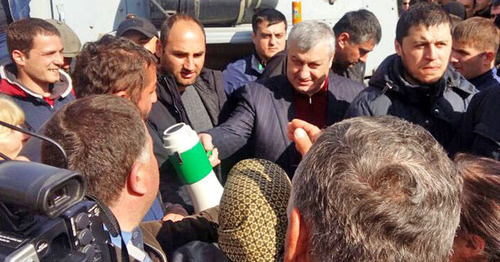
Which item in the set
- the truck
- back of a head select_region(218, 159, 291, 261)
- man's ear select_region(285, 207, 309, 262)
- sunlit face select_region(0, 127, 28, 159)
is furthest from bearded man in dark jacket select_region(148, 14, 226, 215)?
Answer: man's ear select_region(285, 207, 309, 262)

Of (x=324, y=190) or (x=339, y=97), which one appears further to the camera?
(x=339, y=97)

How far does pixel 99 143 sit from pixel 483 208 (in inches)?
37.4

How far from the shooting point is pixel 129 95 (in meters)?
2.07

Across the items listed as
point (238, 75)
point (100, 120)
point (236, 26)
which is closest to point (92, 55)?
point (100, 120)

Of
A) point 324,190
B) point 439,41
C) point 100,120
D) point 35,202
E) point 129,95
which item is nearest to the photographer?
point 35,202

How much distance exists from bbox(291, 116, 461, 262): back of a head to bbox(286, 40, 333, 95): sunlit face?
1719 mm

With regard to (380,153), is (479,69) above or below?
below

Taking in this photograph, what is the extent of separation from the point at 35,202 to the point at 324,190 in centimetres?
46

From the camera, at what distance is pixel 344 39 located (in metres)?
3.97

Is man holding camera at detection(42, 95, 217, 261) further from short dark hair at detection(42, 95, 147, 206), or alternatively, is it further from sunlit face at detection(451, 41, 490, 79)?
sunlit face at detection(451, 41, 490, 79)

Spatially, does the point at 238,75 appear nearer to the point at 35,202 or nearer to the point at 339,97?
the point at 339,97

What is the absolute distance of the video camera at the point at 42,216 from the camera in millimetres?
763

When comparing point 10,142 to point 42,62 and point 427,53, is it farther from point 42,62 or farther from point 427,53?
point 427,53

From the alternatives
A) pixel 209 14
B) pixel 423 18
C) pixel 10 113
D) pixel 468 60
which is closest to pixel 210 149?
pixel 10 113
